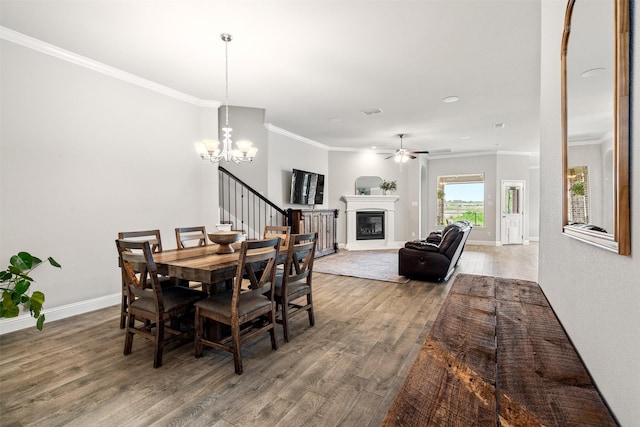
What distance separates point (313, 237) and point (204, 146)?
1.56m

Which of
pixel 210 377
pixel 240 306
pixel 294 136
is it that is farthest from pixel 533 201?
pixel 210 377

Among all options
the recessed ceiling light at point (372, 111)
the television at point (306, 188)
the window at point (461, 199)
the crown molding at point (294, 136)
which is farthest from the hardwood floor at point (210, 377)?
the window at point (461, 199)

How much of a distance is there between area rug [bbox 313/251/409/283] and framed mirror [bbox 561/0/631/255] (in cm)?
402

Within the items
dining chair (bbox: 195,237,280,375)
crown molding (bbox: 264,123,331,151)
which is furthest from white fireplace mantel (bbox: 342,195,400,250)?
dining chair (bbox: 195,237,280,375)

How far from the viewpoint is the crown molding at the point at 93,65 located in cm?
299

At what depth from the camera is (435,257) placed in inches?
187

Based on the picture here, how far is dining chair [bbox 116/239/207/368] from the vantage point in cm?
227

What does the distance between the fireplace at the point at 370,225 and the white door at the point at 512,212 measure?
379 cm

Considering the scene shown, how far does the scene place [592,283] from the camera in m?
0.88

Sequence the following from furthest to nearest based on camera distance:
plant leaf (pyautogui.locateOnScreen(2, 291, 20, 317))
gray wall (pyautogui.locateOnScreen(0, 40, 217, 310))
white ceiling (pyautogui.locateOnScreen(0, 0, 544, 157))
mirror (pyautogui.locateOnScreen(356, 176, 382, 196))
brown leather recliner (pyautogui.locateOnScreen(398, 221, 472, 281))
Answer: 1. mirror (pyautogui.locateOnScreen(356, 176, 382, 196))
2. brown leather recliner (pyautogui.locateOnScreen(398, 221, 472, 281))
3. gray wall (pyautogui.locateOnScreen(0, 40, 217, 310))
4. white ceiling (pyautogui.locateOnScreen(0, 0, 544, 157))
5. plant leaf (pyautogui.locateOnScreen(2, 291, 20, 317))

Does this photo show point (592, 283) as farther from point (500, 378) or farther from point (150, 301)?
point (150, 301)

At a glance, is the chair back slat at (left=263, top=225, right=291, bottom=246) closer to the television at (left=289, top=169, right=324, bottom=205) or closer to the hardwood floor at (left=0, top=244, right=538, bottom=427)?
the hardwood floor at (left=0, top=244, right=538, bottom=427)

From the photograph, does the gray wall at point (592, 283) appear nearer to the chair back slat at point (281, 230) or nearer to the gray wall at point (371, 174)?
the chair back slat at point (281, 230)

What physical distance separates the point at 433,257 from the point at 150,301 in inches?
154
